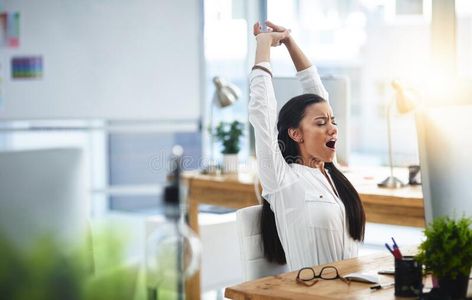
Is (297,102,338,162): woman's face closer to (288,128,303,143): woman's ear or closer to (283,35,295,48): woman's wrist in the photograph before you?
(288,128,303,143): woman's ear

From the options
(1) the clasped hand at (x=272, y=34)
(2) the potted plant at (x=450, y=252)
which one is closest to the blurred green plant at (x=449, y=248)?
(2) the potted plant at (x=450, y=252)

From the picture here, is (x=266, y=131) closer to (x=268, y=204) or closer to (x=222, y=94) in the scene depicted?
(x=268, y=204)

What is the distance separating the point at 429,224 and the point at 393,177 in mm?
1871

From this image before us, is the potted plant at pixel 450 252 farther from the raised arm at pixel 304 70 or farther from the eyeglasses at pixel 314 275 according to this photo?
the raised arm at pixel 304 70

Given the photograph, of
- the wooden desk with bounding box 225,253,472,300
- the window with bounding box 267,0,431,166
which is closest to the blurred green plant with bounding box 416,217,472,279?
the wooden desk with bounding box 225,253,472,300

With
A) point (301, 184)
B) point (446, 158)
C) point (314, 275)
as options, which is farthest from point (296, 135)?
point (446, 158)

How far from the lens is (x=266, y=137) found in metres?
2.56

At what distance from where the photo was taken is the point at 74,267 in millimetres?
955

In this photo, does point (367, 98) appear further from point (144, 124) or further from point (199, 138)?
point (144, 124)

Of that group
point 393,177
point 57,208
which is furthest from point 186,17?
point 57,208

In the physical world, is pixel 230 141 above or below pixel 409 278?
above

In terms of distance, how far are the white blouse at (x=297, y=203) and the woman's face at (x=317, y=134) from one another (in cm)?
5

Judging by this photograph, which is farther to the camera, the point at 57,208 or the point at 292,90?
the point at 292,90

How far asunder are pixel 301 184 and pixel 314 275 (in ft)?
1.69
